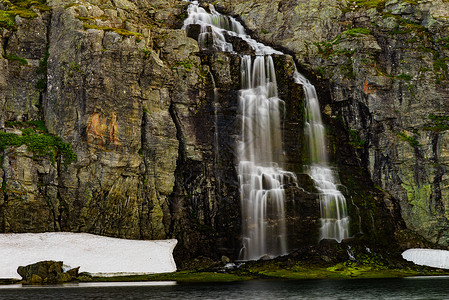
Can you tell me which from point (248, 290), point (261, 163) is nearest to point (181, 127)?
point (261, 163)

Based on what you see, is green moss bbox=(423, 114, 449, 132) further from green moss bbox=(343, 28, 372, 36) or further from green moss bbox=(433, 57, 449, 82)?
green moss bbox=(343, 28, 372, 36)

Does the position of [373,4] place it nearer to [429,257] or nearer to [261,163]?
[261,163]

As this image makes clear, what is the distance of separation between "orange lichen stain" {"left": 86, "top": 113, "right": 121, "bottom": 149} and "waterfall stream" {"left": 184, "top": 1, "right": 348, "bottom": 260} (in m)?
12.7

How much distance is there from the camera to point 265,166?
4788cm

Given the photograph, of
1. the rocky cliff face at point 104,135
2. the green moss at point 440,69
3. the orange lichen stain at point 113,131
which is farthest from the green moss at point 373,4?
the orange lichen stain at point 113,131

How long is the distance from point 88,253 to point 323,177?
24.6m

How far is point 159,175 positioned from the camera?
152 ft

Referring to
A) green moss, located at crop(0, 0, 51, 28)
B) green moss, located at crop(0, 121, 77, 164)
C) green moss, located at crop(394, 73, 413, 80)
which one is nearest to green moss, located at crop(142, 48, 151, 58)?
green moss, located at crop(0, 121, 77, 164)

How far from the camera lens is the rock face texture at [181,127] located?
4369 centimetres

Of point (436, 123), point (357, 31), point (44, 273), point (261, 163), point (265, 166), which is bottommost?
point (44, 273)

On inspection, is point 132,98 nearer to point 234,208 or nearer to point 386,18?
point 234,208

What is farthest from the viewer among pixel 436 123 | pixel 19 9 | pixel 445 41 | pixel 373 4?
pixel 373 4

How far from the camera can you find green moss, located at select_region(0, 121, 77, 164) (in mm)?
→ 42562

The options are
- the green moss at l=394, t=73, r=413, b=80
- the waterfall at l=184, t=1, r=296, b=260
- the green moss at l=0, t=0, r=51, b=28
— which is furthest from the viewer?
the green moss at l=394, t=73, r=413, b=80
